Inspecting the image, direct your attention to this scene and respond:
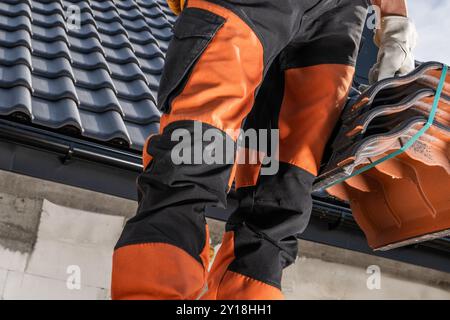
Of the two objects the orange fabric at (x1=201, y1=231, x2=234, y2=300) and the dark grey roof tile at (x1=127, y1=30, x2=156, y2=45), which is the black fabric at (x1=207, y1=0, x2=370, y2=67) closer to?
the orange fabric at (x1=201, y1=231, x2=234, y2=300)

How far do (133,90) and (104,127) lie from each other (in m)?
0.72

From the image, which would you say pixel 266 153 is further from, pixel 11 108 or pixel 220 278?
pixel 11 108

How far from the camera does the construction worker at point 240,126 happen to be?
1467 millimetres

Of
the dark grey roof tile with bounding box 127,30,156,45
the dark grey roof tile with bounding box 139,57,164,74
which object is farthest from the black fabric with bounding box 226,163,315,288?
the dark grey roof tile with bounding box 127,30,156,45

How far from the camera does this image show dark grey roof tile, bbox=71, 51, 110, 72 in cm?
399

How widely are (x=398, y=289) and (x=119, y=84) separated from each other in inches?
84.2

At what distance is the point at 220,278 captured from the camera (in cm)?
171

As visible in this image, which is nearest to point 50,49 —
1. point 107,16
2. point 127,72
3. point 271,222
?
point 127,72

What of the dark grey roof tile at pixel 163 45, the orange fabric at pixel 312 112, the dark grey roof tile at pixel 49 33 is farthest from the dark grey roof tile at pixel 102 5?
the orange fabric at pixel 312 112

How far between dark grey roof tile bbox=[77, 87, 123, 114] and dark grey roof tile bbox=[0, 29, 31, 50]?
1.81 feet

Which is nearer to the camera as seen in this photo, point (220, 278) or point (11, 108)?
point (220, 278)

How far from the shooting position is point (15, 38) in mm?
3957
